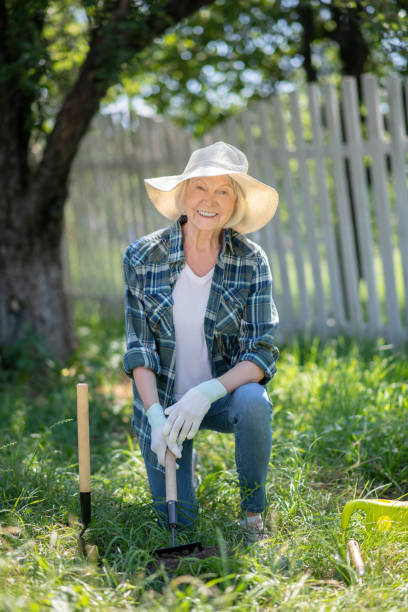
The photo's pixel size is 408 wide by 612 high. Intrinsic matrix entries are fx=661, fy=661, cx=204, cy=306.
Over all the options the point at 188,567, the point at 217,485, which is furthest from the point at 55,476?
the point at 188,567

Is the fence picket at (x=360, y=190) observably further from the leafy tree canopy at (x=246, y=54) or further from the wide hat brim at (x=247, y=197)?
the wide hat brim at (x=247, y=197)

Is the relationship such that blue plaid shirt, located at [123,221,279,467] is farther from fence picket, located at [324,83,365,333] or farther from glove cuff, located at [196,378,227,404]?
fence picket, located at [324,83,365,333]

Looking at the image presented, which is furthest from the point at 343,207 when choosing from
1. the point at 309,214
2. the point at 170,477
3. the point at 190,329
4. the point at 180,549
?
the point at 180,549

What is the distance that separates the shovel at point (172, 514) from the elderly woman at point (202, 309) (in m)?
0.16

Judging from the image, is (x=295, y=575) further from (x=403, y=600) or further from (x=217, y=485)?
(x=217, y=485)

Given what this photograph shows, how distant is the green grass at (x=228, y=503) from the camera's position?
1.94 metres

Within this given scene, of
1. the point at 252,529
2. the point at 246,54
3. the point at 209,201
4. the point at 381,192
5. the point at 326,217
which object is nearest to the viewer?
the point at 252,529

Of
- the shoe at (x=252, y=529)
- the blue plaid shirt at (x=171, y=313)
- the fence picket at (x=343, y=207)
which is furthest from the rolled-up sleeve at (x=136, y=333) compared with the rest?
the fence picket at (x=343, y=207)

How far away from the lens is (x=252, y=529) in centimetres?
241

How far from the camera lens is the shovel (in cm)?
219

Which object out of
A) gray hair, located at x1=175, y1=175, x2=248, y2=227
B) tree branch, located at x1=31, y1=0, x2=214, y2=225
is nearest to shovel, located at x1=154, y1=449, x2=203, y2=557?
gray hair, located at x1=175, y1=175, x2=248, y2=227

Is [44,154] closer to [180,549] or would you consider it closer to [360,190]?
[360,190]

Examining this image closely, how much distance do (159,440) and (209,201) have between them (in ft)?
3.08

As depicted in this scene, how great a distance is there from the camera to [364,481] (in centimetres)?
289
